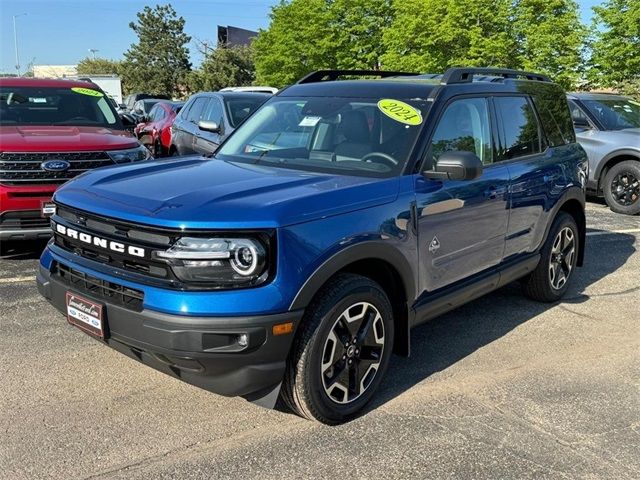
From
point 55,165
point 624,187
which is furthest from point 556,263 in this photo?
point 624,187

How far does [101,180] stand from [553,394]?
2.96 metres

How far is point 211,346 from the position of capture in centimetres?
280

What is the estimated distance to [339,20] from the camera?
32.4 metres

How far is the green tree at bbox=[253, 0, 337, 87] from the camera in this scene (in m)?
32.2

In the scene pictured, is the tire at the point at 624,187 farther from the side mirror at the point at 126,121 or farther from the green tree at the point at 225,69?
the green tree at the point at 225,69

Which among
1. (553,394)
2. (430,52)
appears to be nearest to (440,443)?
(553,394)

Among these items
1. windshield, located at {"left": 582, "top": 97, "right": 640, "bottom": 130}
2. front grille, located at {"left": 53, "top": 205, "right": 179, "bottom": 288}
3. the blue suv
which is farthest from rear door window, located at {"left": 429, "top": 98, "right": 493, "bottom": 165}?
windshield, located at {"left": 582, "top": 97, "right": 640, "bottom": 130}

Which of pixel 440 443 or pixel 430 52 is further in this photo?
pixel 430 52

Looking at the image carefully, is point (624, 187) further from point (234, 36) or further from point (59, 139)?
point (234, 36)

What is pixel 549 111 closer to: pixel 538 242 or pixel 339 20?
pixel 538 242

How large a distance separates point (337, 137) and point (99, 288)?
1771mm

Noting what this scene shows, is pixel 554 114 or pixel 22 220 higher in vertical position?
pixel 554 114

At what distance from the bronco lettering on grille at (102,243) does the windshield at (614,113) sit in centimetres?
938

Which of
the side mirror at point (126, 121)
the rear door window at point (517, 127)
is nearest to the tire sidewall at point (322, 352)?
the rear door window at point (517, 127)
